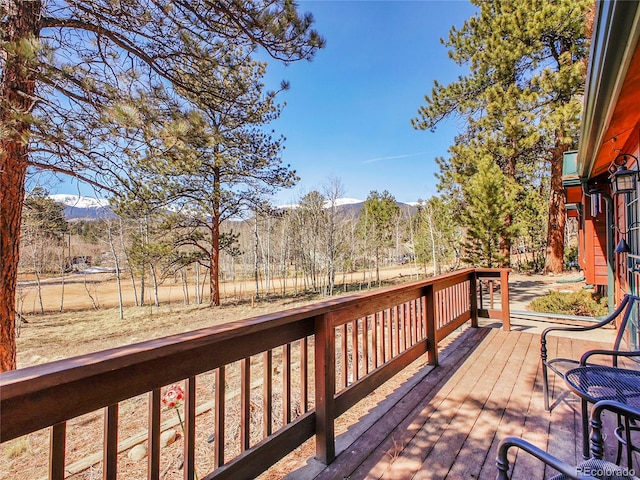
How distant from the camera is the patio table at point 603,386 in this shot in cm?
154

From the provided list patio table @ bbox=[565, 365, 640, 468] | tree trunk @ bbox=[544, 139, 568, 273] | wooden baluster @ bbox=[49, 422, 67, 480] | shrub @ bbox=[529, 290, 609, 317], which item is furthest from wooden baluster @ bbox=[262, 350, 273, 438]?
tree trunk @ bbox=[544, 139, 568, 273]

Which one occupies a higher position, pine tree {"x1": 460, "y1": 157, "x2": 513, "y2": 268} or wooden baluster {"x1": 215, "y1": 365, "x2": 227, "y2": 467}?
pine tree {"x1": 460, "y1": 157, "x2": 513, "y2": 268}

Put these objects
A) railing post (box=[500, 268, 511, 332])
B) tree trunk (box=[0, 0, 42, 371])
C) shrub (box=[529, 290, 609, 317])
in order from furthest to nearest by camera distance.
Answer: shrub (box=[529, 290, 609, 317])
railing post (box=[500, 268, 511, 332])
tree trunk (box=[0, 0, 42, 371])

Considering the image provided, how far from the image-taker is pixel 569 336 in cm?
443

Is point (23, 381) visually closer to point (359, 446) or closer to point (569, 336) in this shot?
point (359, 446)

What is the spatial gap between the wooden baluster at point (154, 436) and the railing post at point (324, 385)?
2.99ft

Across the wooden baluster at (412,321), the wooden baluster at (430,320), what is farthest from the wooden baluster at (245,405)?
the wooden baluster at (430,320)

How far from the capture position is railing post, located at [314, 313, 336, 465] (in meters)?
1.89

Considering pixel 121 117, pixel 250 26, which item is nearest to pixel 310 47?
pixel 250 26

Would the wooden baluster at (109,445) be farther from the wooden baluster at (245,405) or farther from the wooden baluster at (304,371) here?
the wooden baluster at (304,371)

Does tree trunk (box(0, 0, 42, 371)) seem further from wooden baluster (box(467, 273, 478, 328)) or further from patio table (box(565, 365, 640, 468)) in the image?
wooden baluster (box(467, 273, 478, 328))

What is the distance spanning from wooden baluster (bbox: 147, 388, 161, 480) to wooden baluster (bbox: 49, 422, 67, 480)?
27cm

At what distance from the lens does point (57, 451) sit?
3.24 ft

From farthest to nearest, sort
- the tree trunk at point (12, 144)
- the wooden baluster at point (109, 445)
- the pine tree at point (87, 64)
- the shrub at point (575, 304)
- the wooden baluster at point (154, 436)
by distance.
Result: the shrub at point (575, 304) → the pine tree at point (87, 64) → the tree trunk at point (12, 144) → the wooden baluster at point (154, 436) → the wooden baluster at point (109, 445)
